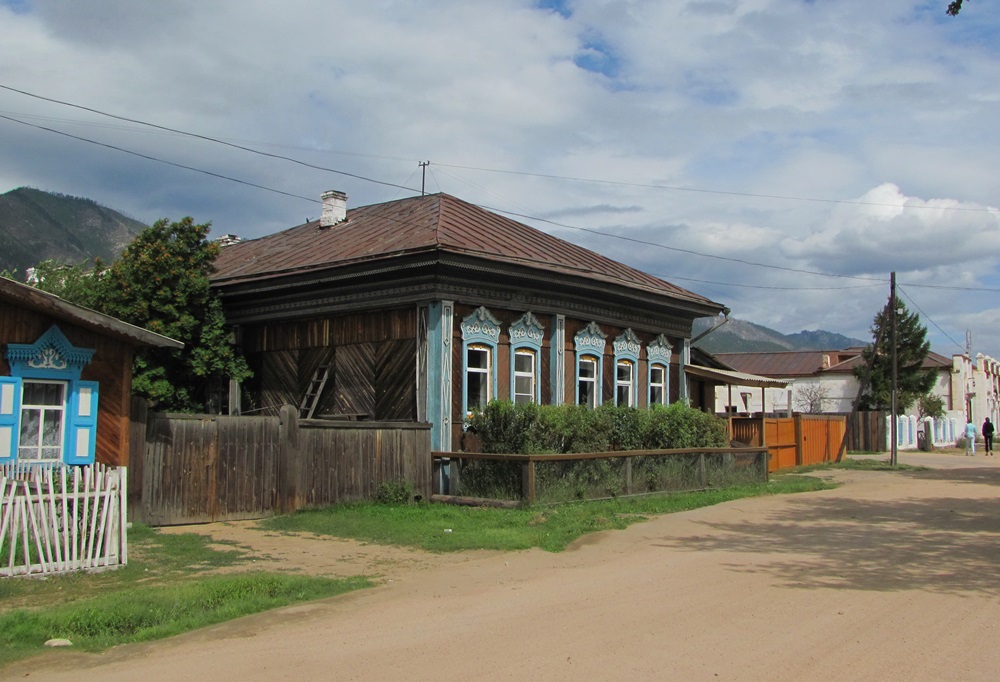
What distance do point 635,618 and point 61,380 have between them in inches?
346

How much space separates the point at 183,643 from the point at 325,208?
61.7ft

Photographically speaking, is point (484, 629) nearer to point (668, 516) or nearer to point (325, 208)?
point (668, 516)

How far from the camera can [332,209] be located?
82.5ft

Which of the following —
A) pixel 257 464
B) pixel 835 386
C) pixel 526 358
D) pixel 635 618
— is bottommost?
pixel 635 618

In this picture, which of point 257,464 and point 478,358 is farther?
point 478,358

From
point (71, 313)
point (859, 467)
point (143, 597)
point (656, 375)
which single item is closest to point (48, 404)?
point (71, 313)

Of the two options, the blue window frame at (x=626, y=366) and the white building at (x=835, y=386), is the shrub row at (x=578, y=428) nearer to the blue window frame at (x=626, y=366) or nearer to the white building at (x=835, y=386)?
the blue window frame at (x=626, y=366)

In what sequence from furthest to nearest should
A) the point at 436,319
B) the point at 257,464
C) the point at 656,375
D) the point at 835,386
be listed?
the point at 835,386 → the point at 656,375 → the point at 436,319 → the point at 257,464

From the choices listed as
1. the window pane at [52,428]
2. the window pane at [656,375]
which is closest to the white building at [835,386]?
the window pane at [656,375]

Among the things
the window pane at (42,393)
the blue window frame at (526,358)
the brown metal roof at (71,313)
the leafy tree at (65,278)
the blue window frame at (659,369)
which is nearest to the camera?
the brown metal roof at (71,313)

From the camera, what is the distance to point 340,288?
20.2 metres

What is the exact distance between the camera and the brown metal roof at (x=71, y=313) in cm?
1228

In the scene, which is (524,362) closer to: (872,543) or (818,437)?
(872,543)

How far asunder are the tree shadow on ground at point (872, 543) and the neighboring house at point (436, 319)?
19.8 ft
